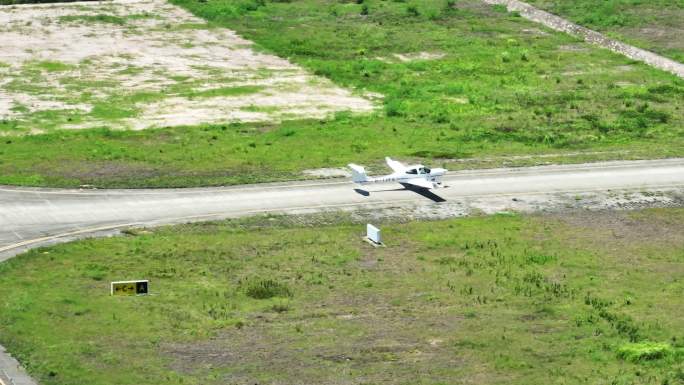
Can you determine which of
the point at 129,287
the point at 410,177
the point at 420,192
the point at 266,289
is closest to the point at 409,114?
the point at 410,177

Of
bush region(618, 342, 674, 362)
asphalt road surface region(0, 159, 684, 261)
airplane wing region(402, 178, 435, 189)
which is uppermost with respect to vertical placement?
bush region(618, 342, 674, 362)

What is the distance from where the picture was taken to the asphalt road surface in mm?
90812

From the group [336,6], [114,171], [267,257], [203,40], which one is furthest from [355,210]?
[336,6]

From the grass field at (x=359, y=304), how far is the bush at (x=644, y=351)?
0.35 ft

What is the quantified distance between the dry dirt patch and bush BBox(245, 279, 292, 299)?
4298 centimetres

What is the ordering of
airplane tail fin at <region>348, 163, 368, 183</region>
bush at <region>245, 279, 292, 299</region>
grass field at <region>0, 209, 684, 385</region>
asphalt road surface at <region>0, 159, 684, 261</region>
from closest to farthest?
grass field at <region>0, 209, 684, 385</region> < bush at <region>245, 279, 292, 299</region> < asphalt road surface at <region>0, 159, 684, 261</region> < airplane tail fin at <region>348, 163, 368, 183</region>

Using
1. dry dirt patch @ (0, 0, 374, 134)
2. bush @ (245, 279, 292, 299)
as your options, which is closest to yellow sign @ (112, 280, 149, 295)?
bush @ (245, 279, 292, 299)

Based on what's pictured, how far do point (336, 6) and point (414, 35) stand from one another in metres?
21.8

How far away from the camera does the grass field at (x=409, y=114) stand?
107812mm

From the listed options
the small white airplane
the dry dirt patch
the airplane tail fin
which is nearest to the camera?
the airplane tail fin

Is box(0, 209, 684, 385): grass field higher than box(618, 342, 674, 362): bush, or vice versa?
box(618, 342, 674, 362): bush

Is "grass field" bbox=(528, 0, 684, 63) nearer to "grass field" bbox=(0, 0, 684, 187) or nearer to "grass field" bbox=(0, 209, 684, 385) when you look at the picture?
"grass field" bbox=(0, 0, 684, 187)

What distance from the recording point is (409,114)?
126m

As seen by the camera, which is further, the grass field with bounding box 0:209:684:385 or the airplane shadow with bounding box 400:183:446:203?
the airplane shadow with bounding box 400:183:446:203
